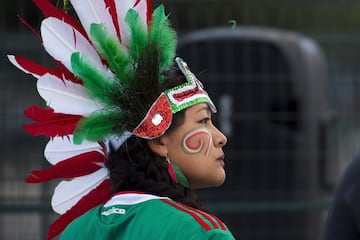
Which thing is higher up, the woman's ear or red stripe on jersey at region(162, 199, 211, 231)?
the woman's ear

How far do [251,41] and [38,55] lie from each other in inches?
56.5

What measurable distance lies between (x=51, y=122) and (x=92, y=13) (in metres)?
0.38

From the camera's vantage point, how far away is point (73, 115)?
313 centimetres

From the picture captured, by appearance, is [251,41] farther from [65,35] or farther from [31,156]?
[65,35]

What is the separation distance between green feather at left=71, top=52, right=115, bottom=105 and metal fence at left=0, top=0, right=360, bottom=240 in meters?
3.60

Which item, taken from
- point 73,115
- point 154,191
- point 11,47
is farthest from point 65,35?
point 11,47

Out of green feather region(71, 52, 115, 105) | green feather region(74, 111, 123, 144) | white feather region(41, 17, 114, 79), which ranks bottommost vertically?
green feather region(74, 111, 123, 144)

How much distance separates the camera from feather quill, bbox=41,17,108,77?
3.08 meters

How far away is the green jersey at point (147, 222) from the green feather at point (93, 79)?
12.7 inches

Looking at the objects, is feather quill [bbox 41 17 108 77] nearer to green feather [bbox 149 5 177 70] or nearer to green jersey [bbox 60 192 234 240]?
green feather [bbox 149 5 177 70]

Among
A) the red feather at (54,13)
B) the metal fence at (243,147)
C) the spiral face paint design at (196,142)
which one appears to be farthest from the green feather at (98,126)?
the metal fence at (243,147)

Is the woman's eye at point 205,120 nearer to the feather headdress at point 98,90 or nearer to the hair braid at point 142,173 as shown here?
the feather headdress at point 98,90

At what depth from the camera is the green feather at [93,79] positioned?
2.98 metres

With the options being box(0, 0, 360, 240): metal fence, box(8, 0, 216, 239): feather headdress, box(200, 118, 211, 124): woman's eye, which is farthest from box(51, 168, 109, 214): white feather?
box(0, 0, 360, 240): metal fence
